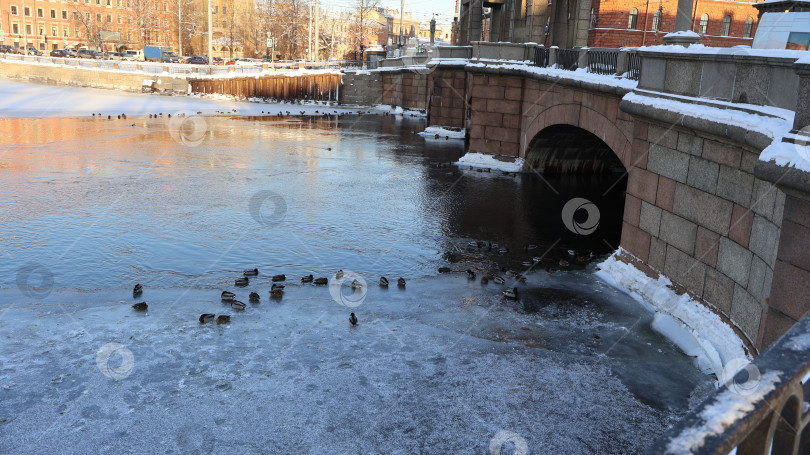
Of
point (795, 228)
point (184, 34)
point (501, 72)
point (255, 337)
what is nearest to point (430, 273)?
point (255, 337)

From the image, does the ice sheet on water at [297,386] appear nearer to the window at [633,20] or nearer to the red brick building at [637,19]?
the red brick building at [637,19]

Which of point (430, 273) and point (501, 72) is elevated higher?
point (501, 72)

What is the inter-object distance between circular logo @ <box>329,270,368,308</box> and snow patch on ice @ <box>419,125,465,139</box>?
77.6 feet

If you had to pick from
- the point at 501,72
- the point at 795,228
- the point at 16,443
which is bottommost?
the point at 16,443

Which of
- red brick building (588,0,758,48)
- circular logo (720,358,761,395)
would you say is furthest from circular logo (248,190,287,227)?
red brick building (588,0,758,48)

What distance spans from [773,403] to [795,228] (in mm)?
4596

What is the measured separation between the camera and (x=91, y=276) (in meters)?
11.0

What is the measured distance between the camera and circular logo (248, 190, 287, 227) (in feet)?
50.3

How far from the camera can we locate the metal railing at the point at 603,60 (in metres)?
15.3

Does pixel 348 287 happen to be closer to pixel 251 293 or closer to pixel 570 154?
pixel 251 293

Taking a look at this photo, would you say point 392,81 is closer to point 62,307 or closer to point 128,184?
point 128,184

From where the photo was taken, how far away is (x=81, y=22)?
9362 centimetres

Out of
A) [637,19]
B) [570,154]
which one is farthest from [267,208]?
[637,19]

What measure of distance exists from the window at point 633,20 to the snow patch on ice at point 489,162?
30.3 meters
